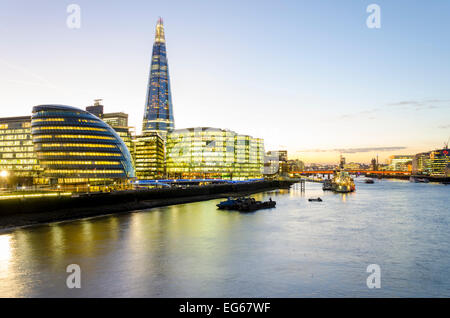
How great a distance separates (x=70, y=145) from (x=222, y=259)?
324 ft

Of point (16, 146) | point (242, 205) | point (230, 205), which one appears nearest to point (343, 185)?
→ point (230, 205)

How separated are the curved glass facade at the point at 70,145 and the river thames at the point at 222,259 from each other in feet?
222

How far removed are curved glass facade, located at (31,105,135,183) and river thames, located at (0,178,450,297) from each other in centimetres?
6774

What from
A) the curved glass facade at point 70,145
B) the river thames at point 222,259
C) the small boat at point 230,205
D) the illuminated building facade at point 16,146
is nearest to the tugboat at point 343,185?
the small boat at point 230,205

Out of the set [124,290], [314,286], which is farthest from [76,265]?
[314,286]

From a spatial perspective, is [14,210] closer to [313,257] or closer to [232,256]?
[232,256]

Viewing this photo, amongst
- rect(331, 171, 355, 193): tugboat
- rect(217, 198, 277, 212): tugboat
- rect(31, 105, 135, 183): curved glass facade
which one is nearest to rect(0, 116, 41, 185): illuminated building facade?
rect(31, 105, 135, 183): curved glass facade

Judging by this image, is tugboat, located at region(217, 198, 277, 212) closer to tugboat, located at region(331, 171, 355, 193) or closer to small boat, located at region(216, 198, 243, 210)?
small boat, located at region(216, 198, 243, 210)

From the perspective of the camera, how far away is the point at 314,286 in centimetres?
2370

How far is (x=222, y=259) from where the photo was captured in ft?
104

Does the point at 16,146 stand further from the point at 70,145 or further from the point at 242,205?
the point at 242,205

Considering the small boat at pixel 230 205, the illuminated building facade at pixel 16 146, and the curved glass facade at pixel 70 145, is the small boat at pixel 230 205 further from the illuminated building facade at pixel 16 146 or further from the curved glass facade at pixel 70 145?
the illuminated building facade at pixel 16 146

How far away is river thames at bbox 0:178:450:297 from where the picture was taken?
2311 cm

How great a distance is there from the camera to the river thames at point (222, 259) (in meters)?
23.1
